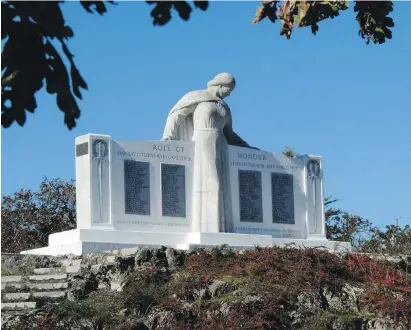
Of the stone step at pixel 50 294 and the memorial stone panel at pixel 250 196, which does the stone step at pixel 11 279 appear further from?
the memorial stone panel at pixel 250 196

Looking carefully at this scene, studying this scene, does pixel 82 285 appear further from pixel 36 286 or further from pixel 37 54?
pixel 37 54

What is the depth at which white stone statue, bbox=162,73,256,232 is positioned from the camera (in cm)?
2297

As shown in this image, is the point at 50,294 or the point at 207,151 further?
the point at 207,151

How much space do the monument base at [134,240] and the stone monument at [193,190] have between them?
0.07ft

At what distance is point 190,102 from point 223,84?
3.05 ft

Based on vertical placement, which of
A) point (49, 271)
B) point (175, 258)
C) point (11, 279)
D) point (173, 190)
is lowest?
point (11, 279)

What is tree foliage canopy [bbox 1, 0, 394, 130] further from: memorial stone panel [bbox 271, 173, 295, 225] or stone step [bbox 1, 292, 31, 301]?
memorial stone panel [bbox 271, 173, 295, 225]

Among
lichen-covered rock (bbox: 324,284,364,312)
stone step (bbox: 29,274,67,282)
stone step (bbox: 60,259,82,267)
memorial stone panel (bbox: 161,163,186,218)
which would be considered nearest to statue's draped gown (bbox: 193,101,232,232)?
memorial stone panel (bbox: 161,163,186,218)

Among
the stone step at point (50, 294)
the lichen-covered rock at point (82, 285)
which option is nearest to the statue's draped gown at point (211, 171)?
the lichen-covered rock at point (82, 285)

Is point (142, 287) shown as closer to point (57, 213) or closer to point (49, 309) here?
point (49, 309)

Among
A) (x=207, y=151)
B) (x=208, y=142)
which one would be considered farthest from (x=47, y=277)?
(x=208, y=142)

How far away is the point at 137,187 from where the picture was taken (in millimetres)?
22547

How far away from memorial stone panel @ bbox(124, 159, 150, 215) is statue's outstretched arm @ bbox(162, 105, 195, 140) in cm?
108

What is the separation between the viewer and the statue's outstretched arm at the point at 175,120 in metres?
23.5
